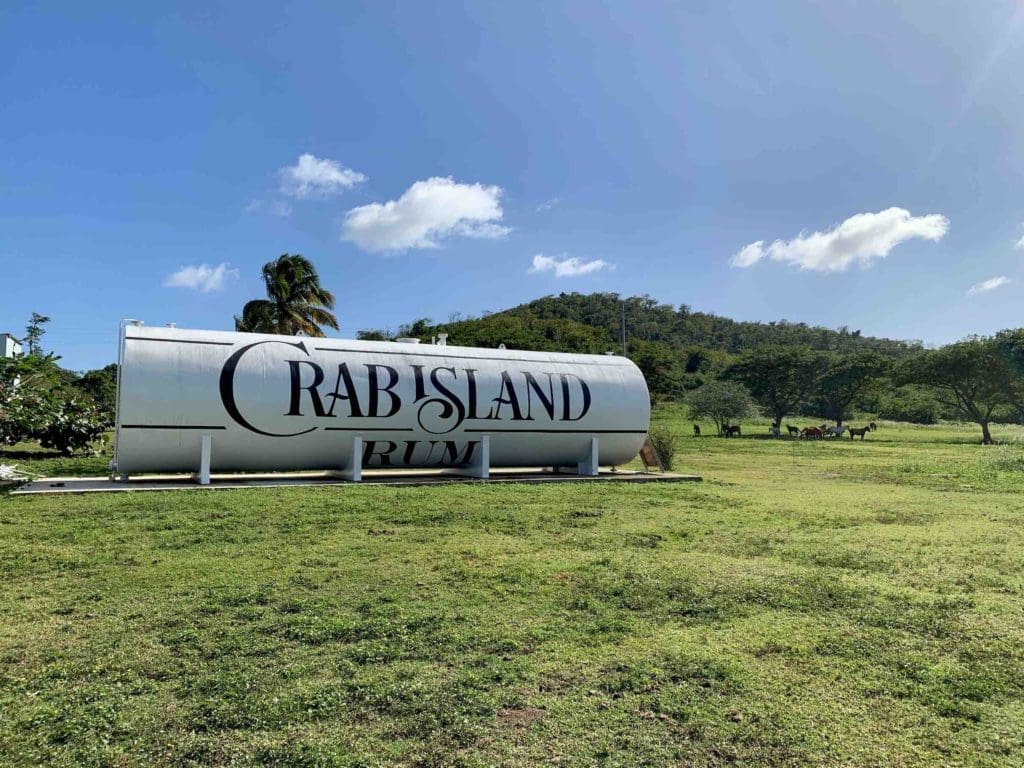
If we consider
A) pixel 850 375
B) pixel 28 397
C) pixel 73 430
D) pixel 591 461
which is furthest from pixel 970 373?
pixel 28 397

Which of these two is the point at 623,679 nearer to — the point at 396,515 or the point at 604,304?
the point at 396,515

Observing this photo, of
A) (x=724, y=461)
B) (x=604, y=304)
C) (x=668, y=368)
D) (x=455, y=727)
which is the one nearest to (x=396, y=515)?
(x=455, y=727)

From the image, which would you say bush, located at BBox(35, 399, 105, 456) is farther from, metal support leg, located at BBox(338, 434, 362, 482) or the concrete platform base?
metal support leg, located at BBox(338, 434, 362, 482)

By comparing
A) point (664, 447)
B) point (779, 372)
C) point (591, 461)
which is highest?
point (779, 372)

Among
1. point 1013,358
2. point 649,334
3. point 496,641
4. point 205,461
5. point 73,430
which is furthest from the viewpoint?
point 649,334

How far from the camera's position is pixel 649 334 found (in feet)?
319

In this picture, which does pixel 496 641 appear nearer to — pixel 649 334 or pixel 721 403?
pixel 721 403

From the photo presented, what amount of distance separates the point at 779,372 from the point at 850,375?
5.36 metres

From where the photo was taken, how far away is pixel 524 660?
3.70 meters

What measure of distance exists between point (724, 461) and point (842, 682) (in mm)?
16374

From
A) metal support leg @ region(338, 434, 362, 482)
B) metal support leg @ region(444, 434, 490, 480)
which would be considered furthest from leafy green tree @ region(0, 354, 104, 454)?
metal support leg @ region(444, 434, 490, 480)

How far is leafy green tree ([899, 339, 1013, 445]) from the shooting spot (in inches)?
1533

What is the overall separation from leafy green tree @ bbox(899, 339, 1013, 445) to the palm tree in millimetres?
36009

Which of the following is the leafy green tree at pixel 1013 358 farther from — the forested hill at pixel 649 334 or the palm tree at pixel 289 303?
the palm tree at pixel 289 303
